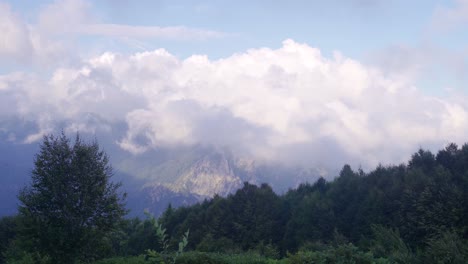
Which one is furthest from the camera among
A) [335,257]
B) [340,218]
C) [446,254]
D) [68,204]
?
[340,218]

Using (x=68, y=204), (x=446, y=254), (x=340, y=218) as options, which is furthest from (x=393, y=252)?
(x=340, y=218)

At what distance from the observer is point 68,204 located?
24.6 m

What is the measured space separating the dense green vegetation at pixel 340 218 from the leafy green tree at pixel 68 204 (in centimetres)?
91

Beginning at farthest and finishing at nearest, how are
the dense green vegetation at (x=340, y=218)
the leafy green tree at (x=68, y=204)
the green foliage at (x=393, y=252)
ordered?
1. the dense green vegetation at (x=340, y=218)
2. the leafy green tree at (x=68, y=204)
3. the green foliage at (x=393, y=252)

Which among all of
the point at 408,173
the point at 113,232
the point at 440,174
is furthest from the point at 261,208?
the point at 113,232

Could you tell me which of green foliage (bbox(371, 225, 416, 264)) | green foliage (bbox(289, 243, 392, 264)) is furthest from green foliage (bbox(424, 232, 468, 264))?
green foliage (bbox(289, 243, 392, 264))

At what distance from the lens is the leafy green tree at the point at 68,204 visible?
24.2 m

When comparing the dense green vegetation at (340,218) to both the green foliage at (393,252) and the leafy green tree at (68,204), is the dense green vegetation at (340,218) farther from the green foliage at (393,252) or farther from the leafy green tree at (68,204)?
the leafy green tree at (68,204)

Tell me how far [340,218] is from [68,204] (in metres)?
48.2

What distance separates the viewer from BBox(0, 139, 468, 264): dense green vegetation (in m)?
34.2

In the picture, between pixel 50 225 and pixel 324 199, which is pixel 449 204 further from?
pixel 50 225

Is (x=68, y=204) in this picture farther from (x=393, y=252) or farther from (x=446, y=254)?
(x=446, y=254)

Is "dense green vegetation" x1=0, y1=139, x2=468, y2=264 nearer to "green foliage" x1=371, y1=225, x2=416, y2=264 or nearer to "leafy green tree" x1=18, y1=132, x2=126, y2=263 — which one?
"green foliage" x1=371, y1=225, x2=416, y2=264

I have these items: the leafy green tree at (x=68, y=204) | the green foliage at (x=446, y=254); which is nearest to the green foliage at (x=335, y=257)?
the green foliage at (x=446, y=254)
